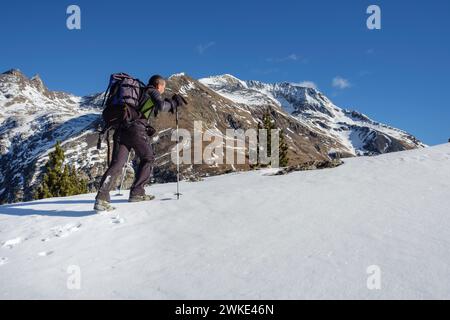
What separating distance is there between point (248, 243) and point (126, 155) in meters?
4.16

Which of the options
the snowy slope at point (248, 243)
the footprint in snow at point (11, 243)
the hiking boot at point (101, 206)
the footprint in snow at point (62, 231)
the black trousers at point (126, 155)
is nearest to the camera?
the snowy slope at point (248, 243)

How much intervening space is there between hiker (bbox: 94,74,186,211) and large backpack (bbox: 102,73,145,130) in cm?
5

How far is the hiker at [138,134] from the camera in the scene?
338 inches

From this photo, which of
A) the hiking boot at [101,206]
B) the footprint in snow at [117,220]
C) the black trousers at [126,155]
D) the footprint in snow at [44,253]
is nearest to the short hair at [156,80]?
the black trousers at [126,155]

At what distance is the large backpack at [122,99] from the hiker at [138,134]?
0.15 feet

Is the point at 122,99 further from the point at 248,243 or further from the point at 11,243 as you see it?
the point at 248,243

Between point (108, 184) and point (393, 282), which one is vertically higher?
point (108, 184)

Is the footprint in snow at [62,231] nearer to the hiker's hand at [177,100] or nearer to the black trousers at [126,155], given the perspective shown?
the black trousers at [126,155]

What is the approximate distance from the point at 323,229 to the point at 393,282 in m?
1.98

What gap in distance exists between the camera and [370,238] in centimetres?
589

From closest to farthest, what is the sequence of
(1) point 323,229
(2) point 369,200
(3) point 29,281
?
1. (3) point 29,281
2. (1) point 323,229
3. (2) point 369,200
